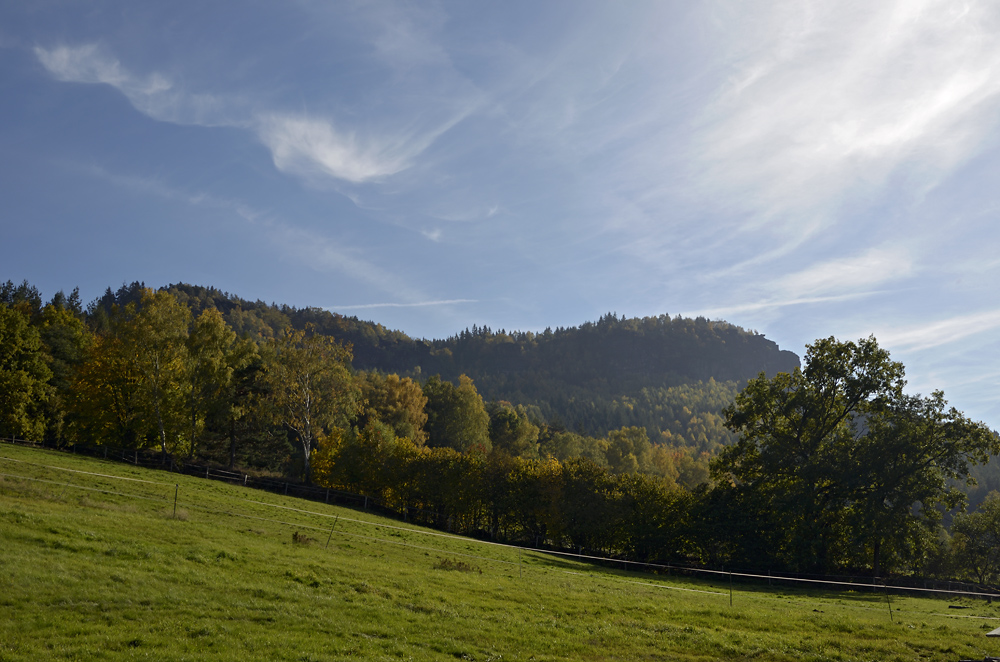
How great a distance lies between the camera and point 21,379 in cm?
5147

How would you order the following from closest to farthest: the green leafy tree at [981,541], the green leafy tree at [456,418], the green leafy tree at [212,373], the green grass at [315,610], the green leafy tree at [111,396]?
the green grass at [315,610]
the green leafy tree at [981,541]
the green leafy tree at [111,396]
the green leafy tree at [212,373]
the green leafy tree at [456,418]

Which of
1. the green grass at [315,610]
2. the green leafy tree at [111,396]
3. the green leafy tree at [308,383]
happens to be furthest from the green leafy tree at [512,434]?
the green grass at [315,610]

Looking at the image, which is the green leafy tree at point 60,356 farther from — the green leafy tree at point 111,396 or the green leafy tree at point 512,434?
the green leafy tree at point 512,434

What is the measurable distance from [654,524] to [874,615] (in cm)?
2737

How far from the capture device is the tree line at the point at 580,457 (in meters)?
44.8

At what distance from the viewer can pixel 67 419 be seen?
57.6 metres

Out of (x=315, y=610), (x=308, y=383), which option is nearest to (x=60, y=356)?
(x=308, y=383)

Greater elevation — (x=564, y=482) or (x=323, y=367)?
(x=323, y=367)

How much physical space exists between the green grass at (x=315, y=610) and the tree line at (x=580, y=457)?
18.5 metres

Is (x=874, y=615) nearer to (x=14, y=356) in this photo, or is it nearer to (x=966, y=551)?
(x=966, y=551)

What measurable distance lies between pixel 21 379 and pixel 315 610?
5290 centimetres

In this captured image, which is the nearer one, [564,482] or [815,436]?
[815,436]

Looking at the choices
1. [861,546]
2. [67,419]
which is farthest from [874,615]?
[67,419]

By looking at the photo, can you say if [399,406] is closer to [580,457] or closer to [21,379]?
[580,457]
